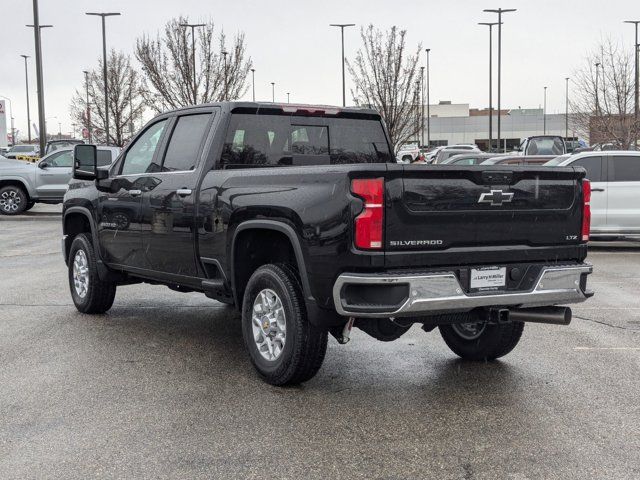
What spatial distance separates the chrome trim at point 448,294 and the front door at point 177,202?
6.63ft

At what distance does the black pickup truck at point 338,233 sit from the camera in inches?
192

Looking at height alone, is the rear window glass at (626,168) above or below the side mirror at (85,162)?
below

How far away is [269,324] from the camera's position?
18.7ft

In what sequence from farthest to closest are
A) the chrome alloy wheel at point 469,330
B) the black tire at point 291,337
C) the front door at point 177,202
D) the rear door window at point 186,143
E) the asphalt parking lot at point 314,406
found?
the rear door window at point 186,143 → the front door at point 177,202 → the chrome alloy wheel at point 469,330 → the black tire at point 291,337 → the asphalt parking lot at point 314,406

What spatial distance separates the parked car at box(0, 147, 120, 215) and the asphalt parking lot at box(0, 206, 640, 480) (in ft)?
50.5

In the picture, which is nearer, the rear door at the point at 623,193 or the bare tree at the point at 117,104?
the rear door at the point at 623,193

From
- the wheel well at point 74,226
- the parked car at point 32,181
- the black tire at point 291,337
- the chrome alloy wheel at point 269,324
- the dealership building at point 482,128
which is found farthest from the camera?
the dealership building at point 482,128

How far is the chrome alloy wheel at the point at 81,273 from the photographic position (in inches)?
331

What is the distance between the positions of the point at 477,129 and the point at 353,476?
110 meters

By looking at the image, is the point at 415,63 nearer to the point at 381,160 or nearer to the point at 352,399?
the point at 381,160

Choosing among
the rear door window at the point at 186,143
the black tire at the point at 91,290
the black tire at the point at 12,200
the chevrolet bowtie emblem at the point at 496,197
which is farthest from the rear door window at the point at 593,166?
the black tire at the point at 12,200

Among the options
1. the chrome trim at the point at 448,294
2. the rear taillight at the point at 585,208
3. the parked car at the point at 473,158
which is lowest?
the chrome trim at the point at 448,294

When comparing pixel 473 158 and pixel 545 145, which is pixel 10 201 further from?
pixel 545 145

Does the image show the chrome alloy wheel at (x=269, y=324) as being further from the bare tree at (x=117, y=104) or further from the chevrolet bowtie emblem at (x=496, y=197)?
the bare tree at (x=117, y=104)
